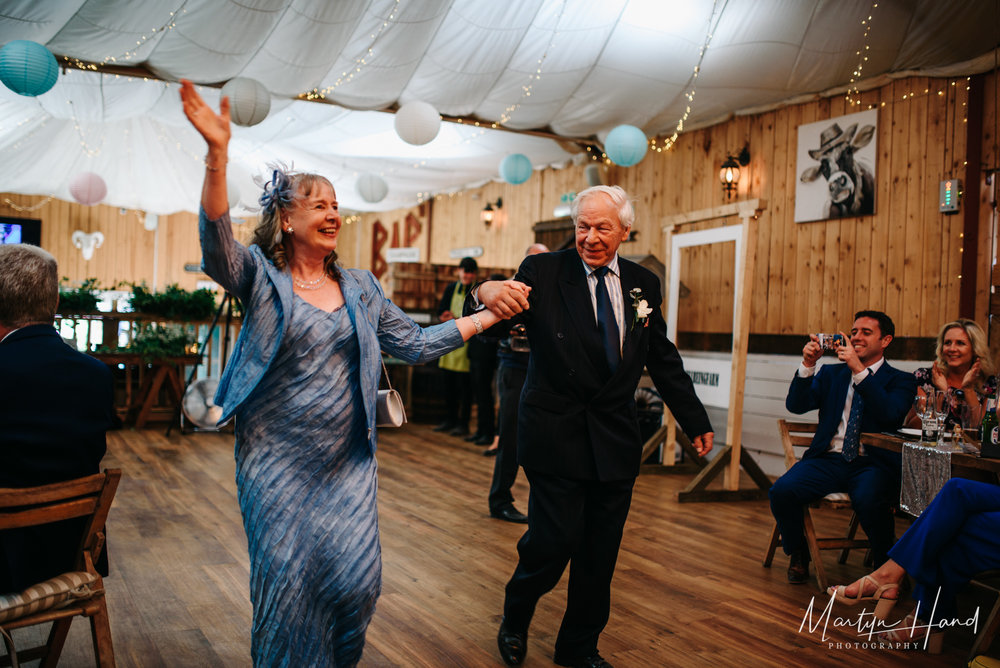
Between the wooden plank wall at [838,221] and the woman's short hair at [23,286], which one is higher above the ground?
the wooden plank wall at [838,221]

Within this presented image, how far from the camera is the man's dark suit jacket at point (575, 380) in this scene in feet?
8.16

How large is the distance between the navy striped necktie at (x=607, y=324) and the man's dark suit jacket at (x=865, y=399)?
1.80 meters

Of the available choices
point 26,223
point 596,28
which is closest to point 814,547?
point 596,28

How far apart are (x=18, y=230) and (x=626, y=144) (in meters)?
9.09

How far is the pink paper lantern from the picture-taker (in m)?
10.4

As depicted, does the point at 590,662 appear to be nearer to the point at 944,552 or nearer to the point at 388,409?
the point at 388,409

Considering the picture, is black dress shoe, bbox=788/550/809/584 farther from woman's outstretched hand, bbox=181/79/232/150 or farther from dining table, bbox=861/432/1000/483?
woman's outstretched hand, bbox=181/79/232/150

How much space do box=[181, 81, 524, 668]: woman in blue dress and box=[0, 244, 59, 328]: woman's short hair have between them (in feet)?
1.93

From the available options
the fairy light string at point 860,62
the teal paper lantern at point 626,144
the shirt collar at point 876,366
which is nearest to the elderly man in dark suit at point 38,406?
the shirt collar at point 876,366

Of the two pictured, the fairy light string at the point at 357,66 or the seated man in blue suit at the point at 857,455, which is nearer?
the seated man in blue suit at the point at 857,455

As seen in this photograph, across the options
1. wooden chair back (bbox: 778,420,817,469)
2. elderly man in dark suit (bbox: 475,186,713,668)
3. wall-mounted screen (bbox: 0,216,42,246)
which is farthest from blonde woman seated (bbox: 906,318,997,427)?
wall-mounted screen (bbox: 0,216,42,246)

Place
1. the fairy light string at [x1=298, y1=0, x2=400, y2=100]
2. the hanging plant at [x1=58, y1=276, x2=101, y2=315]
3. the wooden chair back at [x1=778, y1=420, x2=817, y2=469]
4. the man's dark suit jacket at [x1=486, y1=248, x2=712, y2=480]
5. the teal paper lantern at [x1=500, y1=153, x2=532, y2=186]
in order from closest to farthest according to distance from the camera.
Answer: the man's dark suit jacket at [x1=486, y1=248, x2=712, y2=480]
the wooden chair back at [x1=778, y1=420, x2=817, y2=469]
the fairy light string at [x1=298, y1=0, x2=400, y2=100]
the hanging plant at [x1=58, y1=276, x2=101, y2=315]
the teal paper lantern at [x1=500, y1=153, x2=532, y2=186]

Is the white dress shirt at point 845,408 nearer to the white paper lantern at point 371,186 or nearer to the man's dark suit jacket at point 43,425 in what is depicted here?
the man's dark suit jacket at point 43,425

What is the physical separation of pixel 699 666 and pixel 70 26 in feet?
19.3
